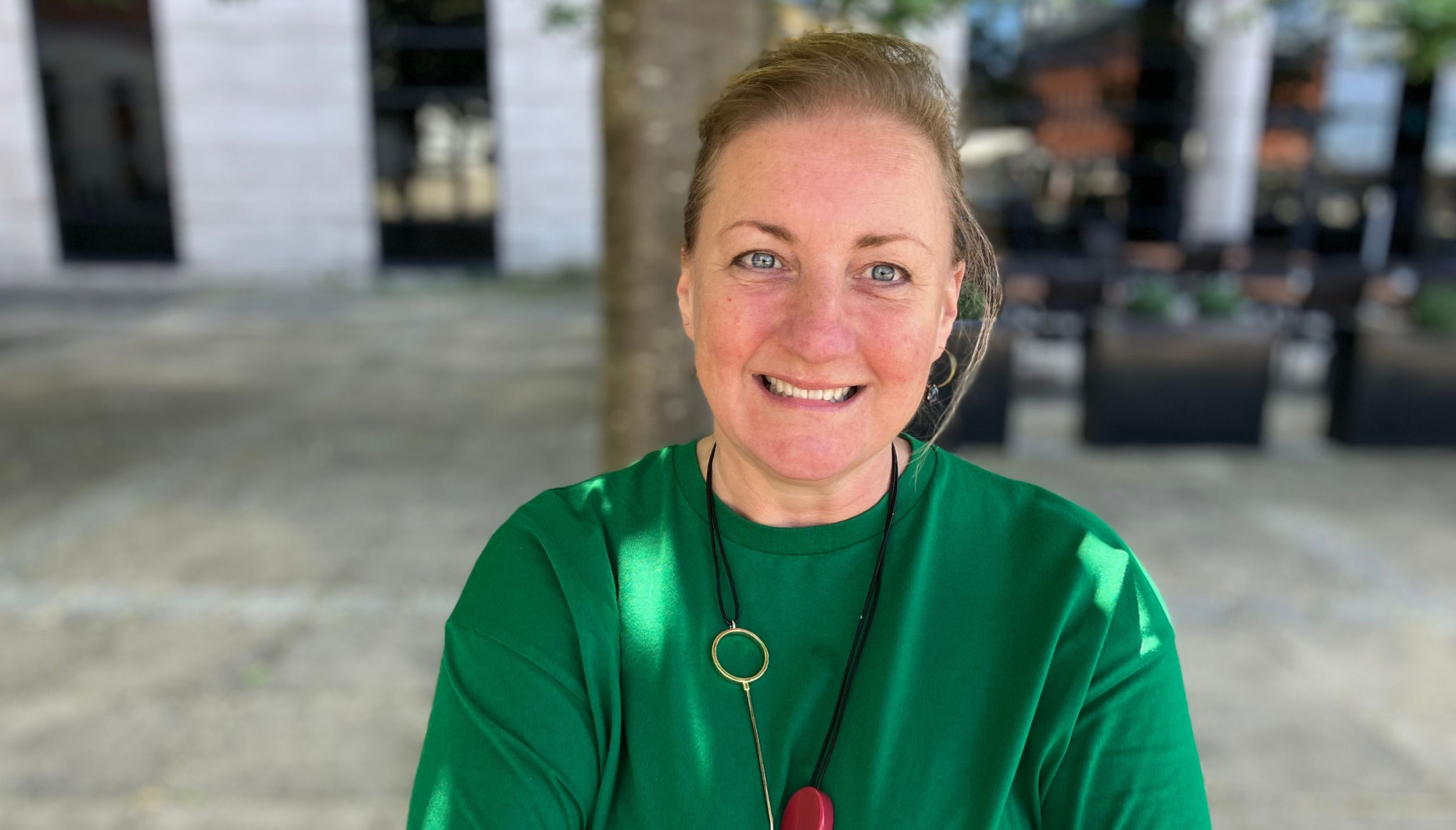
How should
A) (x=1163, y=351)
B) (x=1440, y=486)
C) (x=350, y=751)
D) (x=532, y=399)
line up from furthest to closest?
1. (x=532, y=399)
2. (x=1163, y=351)
3. (x=1440, y=486)
4. (x=350, y=751)

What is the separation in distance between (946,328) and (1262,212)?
17.9 meters

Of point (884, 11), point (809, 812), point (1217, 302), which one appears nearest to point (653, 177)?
point (809, 812)

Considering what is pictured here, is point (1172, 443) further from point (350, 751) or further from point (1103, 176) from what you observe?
point (1103, 176)

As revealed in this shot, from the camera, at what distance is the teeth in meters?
1.42

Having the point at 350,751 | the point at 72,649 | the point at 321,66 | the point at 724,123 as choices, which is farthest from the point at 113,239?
the point at 724,123

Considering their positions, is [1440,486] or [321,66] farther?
[321,66]

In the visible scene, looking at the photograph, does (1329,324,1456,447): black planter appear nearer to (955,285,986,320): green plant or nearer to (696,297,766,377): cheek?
(955,285,986,320): green plant

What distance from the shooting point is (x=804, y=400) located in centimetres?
143

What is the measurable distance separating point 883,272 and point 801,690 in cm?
54

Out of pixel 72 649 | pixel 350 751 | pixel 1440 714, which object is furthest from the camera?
pixel 72 649

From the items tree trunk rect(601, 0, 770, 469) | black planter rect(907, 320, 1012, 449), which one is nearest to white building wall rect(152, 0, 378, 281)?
black planter rect(907, 320, 1012, 449)

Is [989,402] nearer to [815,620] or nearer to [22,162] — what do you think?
[815,620]

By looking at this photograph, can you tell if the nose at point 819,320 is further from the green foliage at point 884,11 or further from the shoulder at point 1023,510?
the green foliage at point 884,11

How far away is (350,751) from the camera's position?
3.73m
